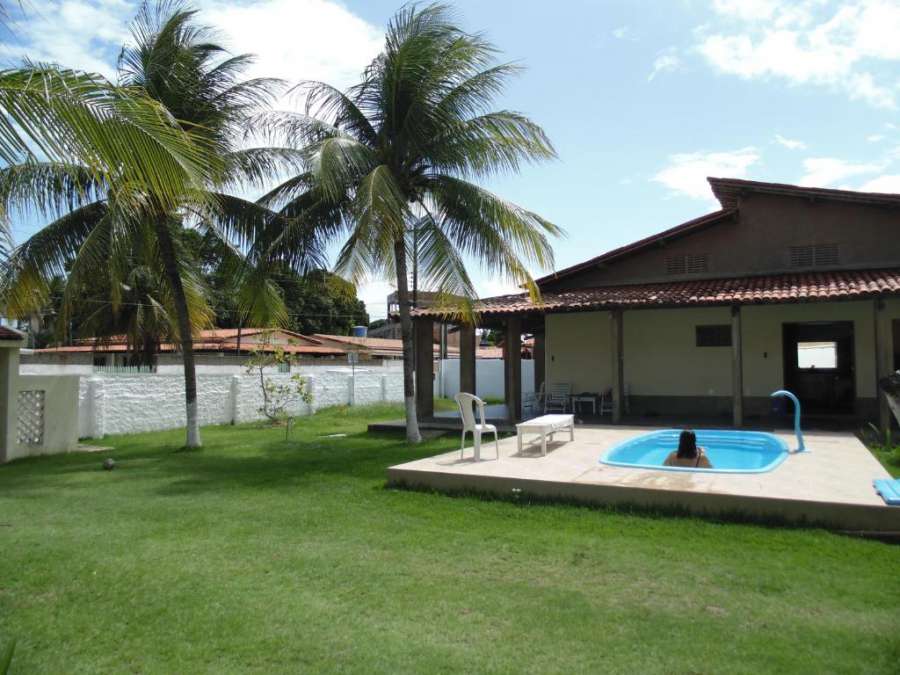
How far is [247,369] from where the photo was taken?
19234 millimetres

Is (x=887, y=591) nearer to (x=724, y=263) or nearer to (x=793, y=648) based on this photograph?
(x=793, y=648)

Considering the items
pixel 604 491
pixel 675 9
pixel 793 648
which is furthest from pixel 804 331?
pixel 793 648

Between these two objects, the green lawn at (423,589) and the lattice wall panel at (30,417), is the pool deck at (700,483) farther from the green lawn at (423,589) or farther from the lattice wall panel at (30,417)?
the lattice wall panel at (30,417)

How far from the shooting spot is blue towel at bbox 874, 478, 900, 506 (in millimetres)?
6232

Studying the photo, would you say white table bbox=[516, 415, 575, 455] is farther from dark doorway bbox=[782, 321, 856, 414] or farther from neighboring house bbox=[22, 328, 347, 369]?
neighboring house bbox=[22, 328, 347, 369]

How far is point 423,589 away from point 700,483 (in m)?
3.93

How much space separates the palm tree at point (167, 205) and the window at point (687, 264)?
9488mm

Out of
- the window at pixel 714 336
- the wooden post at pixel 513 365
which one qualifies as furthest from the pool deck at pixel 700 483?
the window at pixel 714 336

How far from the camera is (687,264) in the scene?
17.3 meters

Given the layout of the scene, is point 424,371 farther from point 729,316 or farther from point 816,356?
point 816,356

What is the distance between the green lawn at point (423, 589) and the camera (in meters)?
3.87

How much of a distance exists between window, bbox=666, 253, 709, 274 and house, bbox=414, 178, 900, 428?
3cm

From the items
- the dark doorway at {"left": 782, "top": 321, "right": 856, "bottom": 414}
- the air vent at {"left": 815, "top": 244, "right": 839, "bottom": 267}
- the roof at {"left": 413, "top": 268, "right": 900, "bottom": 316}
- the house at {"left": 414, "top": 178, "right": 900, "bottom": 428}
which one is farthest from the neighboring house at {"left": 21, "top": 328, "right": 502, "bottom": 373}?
the air vent at {"left": 815, "top": 244, "right": 839, "bottom": 267}

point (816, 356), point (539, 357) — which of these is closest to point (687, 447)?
point (816, 356)
